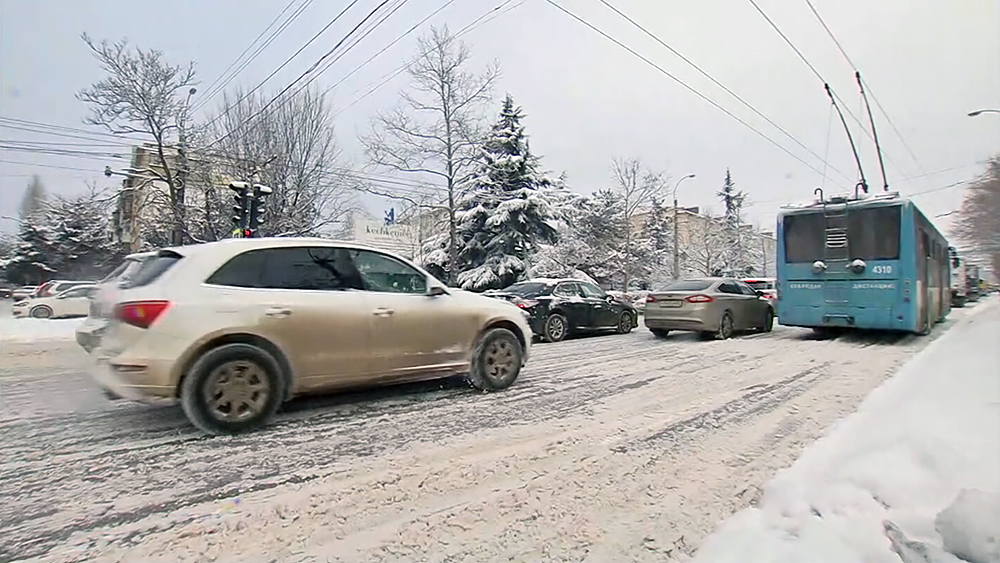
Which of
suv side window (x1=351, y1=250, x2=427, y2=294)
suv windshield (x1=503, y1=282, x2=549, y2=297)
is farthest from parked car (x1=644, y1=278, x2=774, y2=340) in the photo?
suv side window (x1=351, y1=250, x2=427, y2=294)

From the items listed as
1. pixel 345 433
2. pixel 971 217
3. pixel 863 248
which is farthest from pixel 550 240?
pixel 345 433

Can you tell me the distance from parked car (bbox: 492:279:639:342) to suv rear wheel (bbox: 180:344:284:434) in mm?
7686

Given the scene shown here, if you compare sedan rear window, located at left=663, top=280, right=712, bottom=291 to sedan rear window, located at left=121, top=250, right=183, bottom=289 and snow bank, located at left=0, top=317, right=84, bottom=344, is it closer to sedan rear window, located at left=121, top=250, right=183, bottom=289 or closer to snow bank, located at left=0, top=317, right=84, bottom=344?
sedan rear window, located at left=121, top=250, right=183, bottom=289

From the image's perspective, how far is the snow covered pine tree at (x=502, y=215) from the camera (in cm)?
2697

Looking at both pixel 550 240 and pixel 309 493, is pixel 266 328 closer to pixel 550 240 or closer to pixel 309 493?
pixel 309 493

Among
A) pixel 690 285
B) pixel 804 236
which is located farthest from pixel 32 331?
pixel 804 236

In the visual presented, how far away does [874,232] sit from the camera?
35.9ft

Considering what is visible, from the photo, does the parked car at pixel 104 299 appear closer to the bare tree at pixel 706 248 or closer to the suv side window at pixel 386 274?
the suv side window at pixel 386 274

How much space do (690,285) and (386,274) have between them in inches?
337

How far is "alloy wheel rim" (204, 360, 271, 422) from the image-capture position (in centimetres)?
452


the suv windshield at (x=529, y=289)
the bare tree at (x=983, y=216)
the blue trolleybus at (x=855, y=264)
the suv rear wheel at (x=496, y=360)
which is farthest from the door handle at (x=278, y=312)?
the bare tree at (x=983, y=216)

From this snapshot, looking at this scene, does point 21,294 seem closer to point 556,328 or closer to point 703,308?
point 556,328

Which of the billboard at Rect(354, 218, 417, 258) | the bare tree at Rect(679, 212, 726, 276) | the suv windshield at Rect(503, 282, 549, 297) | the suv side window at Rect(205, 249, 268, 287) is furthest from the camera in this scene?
the bare tree at Rect(679, 212, 726, 276)

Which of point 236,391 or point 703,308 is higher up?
point 703,308
